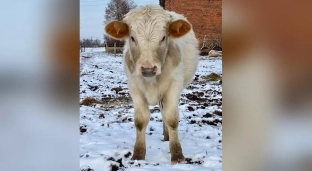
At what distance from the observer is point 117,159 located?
1254 millimetres

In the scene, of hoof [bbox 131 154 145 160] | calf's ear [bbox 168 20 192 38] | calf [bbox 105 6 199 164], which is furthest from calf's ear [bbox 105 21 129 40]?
hoof [bbox 131 154 145 160]

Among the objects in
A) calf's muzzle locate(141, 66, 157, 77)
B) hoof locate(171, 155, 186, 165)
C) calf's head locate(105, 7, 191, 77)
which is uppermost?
calf's head locate(105, 7, 191, 77)

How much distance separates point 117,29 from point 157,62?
191 millimetres

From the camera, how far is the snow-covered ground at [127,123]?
3.98 feet

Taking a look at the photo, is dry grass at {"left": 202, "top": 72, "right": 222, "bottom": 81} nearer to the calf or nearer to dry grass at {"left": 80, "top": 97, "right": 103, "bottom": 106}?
the calf

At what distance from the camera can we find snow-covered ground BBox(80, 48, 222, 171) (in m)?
1.21

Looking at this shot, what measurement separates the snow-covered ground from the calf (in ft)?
0.14

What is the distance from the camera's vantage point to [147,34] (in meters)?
1.16

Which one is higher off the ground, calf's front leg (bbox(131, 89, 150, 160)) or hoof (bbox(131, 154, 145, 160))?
calf's front leg (bbox(131, 89, 150, 160))

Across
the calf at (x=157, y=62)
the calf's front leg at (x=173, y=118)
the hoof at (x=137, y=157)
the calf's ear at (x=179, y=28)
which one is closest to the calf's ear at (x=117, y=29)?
the calf at (x=157, y=62)

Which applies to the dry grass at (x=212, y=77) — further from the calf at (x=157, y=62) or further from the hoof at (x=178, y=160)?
the hoof at (x=178, y=160)

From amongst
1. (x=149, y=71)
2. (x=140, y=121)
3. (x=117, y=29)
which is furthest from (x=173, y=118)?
(x=117, y=29)
